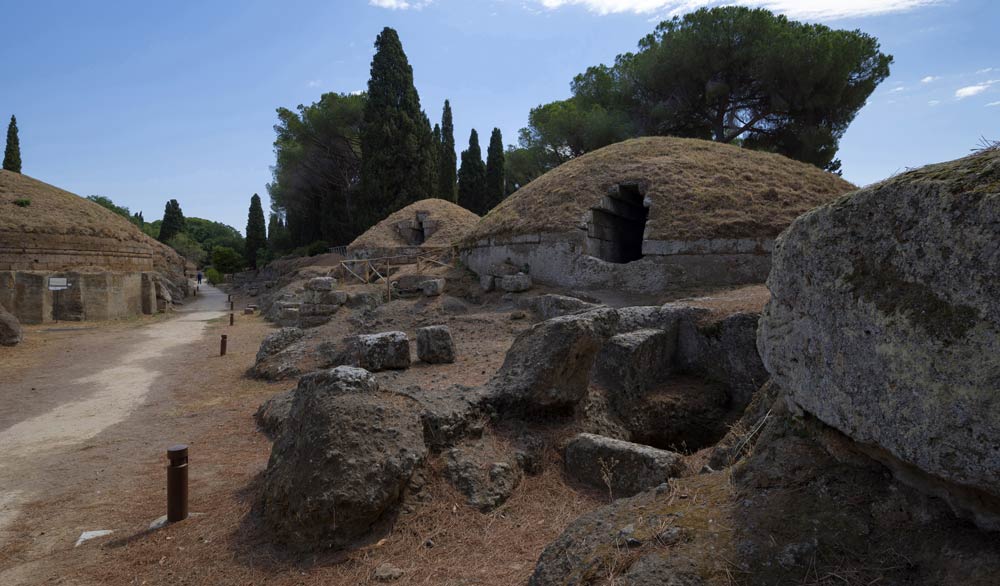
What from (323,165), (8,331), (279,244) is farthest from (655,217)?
(279,244)

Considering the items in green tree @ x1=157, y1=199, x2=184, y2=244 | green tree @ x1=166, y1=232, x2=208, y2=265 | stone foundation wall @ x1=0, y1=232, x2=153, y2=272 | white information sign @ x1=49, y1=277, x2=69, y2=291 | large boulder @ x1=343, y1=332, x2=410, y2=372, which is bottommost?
large boulder @ x1=343, y1=332, x2=410, y2=372

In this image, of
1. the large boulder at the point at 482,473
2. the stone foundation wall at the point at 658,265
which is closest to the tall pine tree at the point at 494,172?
the stone foundation wall at the point at 658,265

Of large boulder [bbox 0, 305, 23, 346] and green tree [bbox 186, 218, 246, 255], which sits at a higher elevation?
green tree [bbox 186, 218, 246, 255]

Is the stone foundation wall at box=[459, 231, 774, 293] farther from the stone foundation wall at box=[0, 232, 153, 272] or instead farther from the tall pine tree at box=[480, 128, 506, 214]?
the tall pine tree at box=[480, 128, 506, 214]

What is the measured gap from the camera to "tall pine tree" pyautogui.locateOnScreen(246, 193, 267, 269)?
4753cm

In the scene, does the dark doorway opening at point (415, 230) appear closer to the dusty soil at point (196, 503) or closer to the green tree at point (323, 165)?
the green tree at point (323, 165)

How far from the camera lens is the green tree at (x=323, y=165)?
1497 inches

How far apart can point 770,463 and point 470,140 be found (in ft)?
115

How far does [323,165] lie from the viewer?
132 feet

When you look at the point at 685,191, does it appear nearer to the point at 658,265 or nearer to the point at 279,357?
the point at 658,265

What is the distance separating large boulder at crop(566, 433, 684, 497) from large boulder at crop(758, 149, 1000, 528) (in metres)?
2.07

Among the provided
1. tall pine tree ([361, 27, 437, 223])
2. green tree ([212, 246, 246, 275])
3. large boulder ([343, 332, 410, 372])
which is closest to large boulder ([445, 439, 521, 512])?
large boulder ([343, 332, 410, 372])

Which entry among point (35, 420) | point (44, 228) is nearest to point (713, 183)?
point (35, 420)

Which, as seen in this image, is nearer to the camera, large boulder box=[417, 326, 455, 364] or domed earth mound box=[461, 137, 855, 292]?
large boulder box=[417, 326, 455, 364]
